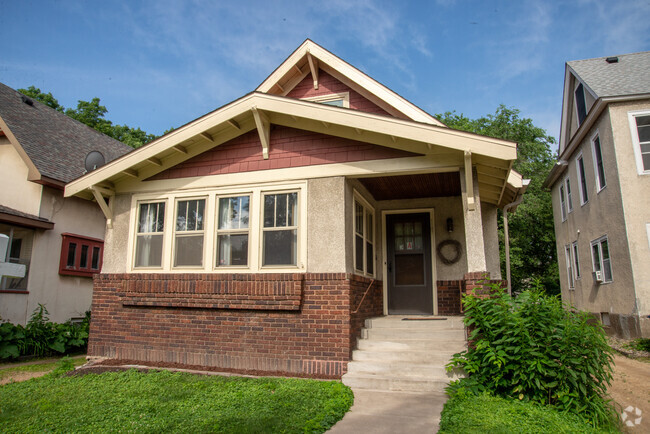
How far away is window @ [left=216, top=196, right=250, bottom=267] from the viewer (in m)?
7.16

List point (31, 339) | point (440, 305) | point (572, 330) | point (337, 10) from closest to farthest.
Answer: point (572, 330), point (440, 305), point (31, 339), point (337, 10)

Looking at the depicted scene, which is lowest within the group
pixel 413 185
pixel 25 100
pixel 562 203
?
pixel 413 185

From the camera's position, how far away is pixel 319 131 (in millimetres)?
7008

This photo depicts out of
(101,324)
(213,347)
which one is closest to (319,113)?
(213,347)

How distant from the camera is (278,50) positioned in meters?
13.5

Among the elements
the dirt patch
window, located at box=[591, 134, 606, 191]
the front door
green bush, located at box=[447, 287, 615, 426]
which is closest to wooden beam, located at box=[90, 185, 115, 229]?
the front door

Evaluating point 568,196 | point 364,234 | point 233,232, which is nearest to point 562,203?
point 568,196

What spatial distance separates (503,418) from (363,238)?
4062mm

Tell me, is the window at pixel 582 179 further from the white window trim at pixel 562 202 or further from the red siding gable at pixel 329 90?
the red siding gable at pixel 329 90

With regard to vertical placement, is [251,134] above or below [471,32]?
below

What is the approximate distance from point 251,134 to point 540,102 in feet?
71.4

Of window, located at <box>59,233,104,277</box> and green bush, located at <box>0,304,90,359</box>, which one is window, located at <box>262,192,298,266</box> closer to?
green bush, located at <box>0,304,90,359</box>

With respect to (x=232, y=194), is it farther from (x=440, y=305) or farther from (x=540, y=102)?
(x=540, y=102)

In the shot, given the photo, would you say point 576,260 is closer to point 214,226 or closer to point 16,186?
point 214,226
